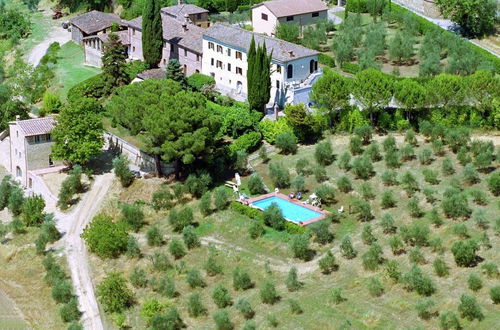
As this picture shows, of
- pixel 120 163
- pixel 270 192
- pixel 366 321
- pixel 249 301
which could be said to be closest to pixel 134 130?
pixel 120 163

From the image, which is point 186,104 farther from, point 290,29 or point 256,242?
point 290,29

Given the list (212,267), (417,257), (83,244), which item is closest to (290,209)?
(212,267)

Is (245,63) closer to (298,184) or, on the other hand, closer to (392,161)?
(298,184)

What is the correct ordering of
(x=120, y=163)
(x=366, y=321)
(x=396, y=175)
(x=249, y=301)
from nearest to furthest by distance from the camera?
1. (x=366, y=321)
2. (x=249, y=301)
3. (x=396, y=175)
4. (x=120, y=163)

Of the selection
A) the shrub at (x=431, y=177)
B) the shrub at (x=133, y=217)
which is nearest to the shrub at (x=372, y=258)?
the shrub at (x=431, y=177)

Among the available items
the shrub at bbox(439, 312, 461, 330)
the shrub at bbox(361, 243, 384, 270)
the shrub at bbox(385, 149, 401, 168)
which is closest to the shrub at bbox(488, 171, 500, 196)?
the shrub at bbox(385, 149, 401, 168)

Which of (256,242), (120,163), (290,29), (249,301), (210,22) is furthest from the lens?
(210,22)

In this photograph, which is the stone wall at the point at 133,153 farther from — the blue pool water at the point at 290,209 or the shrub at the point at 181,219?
the blue pool water at the point at 290,209
